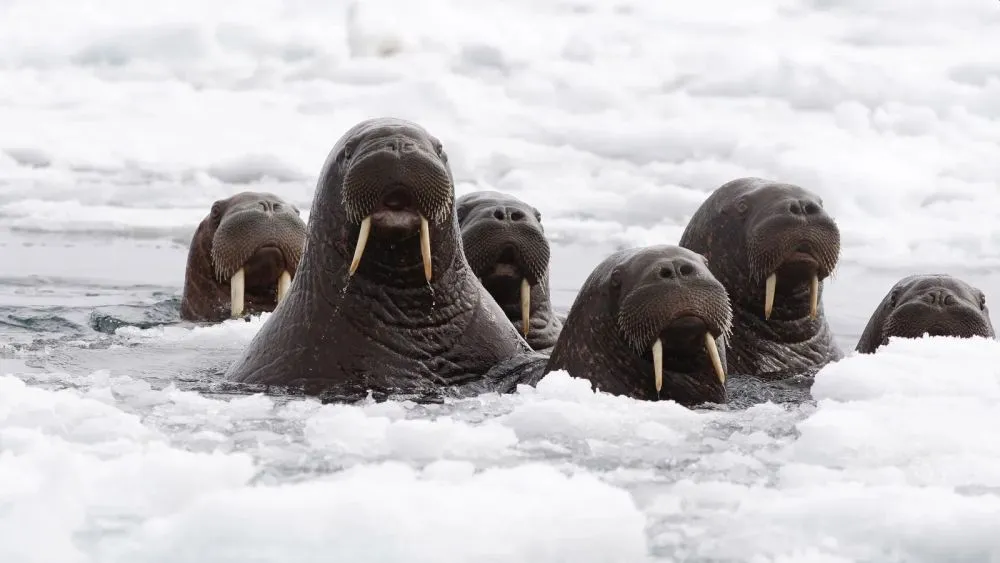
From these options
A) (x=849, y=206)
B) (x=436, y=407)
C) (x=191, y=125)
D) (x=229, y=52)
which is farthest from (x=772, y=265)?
(x=229, y=52)

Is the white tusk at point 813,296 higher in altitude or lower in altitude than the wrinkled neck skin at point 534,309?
higher

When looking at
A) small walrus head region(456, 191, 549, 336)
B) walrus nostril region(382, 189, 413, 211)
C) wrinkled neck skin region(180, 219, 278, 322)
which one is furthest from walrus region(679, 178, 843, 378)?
wrinkled neck skin region(180, 219, 278, 322)

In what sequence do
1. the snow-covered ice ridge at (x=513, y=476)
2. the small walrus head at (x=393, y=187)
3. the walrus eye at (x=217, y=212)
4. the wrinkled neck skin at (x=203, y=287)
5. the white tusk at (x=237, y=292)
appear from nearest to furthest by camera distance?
the snow-covered ice ridge at (x=513, y=476), the small walrus head at (x=393, y=187), the white tusk at (x=237, y=292), the walrus eye at (x=217, y=212), the wrinkled neck skin at (x=203, y=287)

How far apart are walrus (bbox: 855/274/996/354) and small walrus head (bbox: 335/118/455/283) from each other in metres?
2.88

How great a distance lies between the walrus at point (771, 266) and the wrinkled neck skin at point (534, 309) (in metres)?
1.04

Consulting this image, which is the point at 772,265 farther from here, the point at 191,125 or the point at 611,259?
the point at 191,125

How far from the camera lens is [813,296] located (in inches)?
326

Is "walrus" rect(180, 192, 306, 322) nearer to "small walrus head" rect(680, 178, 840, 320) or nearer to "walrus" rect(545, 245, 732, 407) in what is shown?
"small walrus head" rect(680, 178, 840, 320)

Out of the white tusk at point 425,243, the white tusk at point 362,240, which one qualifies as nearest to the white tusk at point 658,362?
the white tusk at point 425,243

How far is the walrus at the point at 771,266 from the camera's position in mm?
7961

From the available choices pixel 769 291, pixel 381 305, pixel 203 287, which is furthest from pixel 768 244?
pixel 203 287

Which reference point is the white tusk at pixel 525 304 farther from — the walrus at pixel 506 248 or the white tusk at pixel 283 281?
the white tusk at pixel 283 281

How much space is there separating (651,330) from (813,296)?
1988 mm

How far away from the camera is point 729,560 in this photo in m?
A: 4.54
